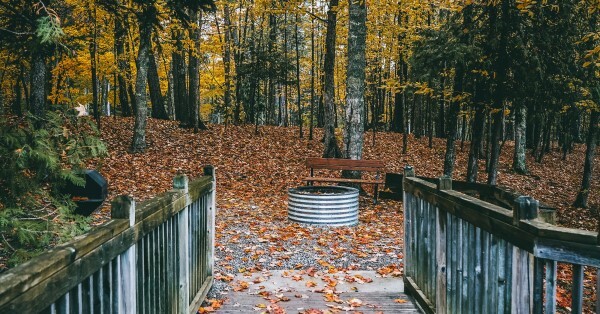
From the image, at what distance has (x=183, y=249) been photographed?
3703mm

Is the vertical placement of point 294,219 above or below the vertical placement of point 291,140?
below

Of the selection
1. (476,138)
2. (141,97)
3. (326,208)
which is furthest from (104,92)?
(476,138)

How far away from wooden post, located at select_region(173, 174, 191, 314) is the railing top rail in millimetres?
2141

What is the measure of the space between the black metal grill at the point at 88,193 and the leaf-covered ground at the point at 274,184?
184cm

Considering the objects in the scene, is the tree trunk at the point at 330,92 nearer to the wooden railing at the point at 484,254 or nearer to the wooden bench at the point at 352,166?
the wooden bench at the point at 352,166

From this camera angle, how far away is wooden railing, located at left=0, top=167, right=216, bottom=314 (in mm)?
1462

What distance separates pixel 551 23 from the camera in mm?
10727

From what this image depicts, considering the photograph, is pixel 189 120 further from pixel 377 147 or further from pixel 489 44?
pixel 489 44

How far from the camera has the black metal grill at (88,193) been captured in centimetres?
587

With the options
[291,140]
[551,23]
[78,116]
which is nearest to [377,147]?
[291,140]

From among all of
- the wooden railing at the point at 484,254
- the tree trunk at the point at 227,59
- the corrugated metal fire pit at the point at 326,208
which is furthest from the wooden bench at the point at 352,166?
the tree trunk at the point at 227,59

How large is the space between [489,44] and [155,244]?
9.42 meters

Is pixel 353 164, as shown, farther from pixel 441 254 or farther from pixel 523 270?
pixel 523 270

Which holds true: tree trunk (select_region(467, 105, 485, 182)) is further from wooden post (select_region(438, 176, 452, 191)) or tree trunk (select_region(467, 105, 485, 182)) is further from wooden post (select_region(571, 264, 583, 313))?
wooden post (select_region(571, 264, 583, 313))
